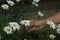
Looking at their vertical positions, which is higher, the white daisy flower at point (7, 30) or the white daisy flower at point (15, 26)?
the white daisy flower at point (15, 26)

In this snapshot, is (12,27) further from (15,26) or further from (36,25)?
(36,25)

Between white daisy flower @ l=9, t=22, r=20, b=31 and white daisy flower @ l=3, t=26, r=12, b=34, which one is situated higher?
white daisy flower @ l=9, t=22, r=20, b=31

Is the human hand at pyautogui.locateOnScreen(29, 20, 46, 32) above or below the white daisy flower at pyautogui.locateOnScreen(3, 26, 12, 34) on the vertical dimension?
above

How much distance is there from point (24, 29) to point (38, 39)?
131 mm

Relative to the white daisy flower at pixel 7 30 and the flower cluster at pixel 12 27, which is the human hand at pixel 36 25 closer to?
the flower cluster at pixel 12 27

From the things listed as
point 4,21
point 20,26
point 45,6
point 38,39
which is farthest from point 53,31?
point 45,6

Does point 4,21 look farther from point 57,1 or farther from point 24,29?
point 57,1

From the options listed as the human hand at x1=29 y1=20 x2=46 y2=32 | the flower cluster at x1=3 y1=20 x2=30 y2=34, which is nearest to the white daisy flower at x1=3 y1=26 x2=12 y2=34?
the flower cluster at x1=3 y1=20 x2=30 y2=34

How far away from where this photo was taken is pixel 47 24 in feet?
5.44

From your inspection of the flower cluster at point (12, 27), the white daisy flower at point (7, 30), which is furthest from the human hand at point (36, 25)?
the white daisy flower at point (7, 30)

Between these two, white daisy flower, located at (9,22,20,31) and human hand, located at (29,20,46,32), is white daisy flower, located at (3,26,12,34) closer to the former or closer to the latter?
white daisy flower, located at (9,22,20,31)

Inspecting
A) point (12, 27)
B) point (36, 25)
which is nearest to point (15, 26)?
point (12, 27)

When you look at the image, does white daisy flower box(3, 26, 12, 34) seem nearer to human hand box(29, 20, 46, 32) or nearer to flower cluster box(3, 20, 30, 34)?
flower cluster box(3, 20, 30, 34)

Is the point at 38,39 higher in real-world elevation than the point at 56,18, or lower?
lower
